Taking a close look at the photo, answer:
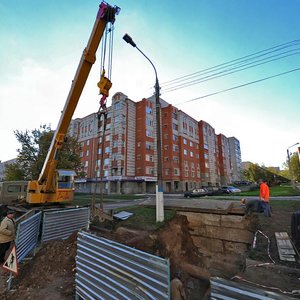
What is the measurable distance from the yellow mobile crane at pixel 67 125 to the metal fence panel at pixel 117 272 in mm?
5938

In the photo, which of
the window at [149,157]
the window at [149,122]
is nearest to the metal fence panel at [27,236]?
the window at [149,157]

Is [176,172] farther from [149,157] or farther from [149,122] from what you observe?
[149,122]

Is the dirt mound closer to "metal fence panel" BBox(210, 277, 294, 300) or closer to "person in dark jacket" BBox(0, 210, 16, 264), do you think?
"person in dark jacket" BBox(0, 210, 16, 264)

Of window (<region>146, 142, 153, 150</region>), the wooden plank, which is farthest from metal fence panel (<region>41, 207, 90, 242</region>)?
window (<region>146, 142, 153, 150</region>)

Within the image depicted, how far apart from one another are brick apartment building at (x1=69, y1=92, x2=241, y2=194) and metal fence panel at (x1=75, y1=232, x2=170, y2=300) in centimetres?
3470

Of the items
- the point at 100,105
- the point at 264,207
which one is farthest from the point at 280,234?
the point at 100,105

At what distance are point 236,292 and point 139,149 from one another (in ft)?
139

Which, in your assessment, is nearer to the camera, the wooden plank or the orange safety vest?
the wooden plank

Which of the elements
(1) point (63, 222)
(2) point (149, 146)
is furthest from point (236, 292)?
(2) point (149, 146)

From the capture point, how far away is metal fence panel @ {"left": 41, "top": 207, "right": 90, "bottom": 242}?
7.32 metres

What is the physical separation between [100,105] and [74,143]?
21.4m

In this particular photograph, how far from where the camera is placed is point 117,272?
3.41 m

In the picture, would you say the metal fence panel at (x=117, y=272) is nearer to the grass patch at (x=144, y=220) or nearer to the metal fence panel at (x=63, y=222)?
the metal fence panel at (x=63, y=222)

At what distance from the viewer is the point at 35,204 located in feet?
37.8
